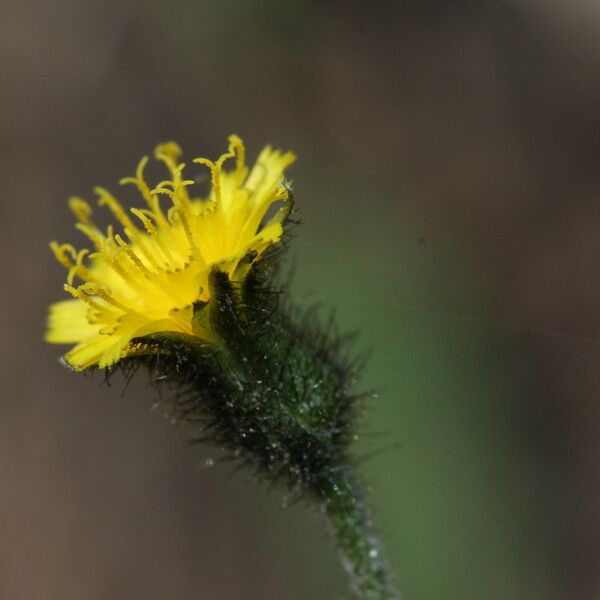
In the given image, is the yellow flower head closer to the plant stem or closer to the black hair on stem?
the black hair on stem

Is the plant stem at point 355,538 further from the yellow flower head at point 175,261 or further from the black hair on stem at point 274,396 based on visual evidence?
the yellow flower head at point 175,261

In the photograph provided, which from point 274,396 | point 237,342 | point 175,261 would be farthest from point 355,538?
point 175,261

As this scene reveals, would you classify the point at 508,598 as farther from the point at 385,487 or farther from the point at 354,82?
the point at 354,82

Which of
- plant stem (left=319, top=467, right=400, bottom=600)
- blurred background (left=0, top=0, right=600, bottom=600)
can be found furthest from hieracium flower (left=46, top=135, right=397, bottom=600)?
blurred background (left=0, top=0, right=600, bottom=600)

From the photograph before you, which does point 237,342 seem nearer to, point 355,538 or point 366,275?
point 355,538

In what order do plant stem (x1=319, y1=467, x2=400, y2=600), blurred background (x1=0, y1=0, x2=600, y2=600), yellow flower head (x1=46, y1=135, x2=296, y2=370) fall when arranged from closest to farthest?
yellow flower head (x1=46, y1=135, x2=296, y2=370)
plant stem (x1=319, y1=467, x2=400, y2=600)
blurred background (x1=0, y1=0, x2=600, y2=600)

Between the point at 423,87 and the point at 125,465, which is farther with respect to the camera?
the point at 423,87

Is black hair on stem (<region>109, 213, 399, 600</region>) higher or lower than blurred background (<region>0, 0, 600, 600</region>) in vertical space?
lower

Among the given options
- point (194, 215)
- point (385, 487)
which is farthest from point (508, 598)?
point (194, 215)
